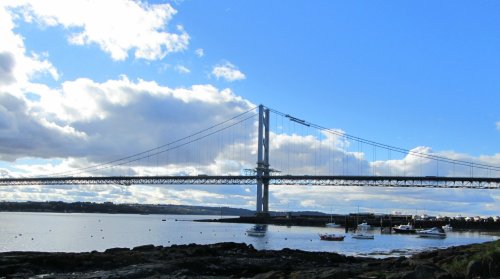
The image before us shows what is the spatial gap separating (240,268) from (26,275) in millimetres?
9356

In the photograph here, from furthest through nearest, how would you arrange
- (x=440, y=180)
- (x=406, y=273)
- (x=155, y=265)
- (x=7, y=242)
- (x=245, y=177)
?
(x=245, y=177) < (x=440, y=180) < (x=7, y=242) < (x=155, y=265) < (x=406, y=273)

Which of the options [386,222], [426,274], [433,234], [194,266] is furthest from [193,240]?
[386,222]

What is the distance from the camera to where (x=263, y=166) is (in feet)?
400

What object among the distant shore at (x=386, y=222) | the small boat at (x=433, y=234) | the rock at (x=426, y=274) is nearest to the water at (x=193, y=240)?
the small boat at (x=433, y=234)

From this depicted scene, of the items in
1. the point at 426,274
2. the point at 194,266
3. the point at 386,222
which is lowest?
the point at 386,222

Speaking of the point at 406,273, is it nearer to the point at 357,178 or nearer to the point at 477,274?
the point at 477,274

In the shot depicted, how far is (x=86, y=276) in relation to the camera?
2441 cm

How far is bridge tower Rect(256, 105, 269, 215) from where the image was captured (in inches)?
4786

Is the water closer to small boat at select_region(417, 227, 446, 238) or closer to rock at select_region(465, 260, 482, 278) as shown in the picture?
small boat at select_region(417, 227, 446, 238)

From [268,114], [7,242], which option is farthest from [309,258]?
[268,114]

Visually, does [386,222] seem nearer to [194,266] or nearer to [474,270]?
[194,266]

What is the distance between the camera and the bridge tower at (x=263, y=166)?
12156 centimetres

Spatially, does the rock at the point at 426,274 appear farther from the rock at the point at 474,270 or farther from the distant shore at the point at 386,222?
the distant shore at the point at 386,222

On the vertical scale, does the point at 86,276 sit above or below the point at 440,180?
below
